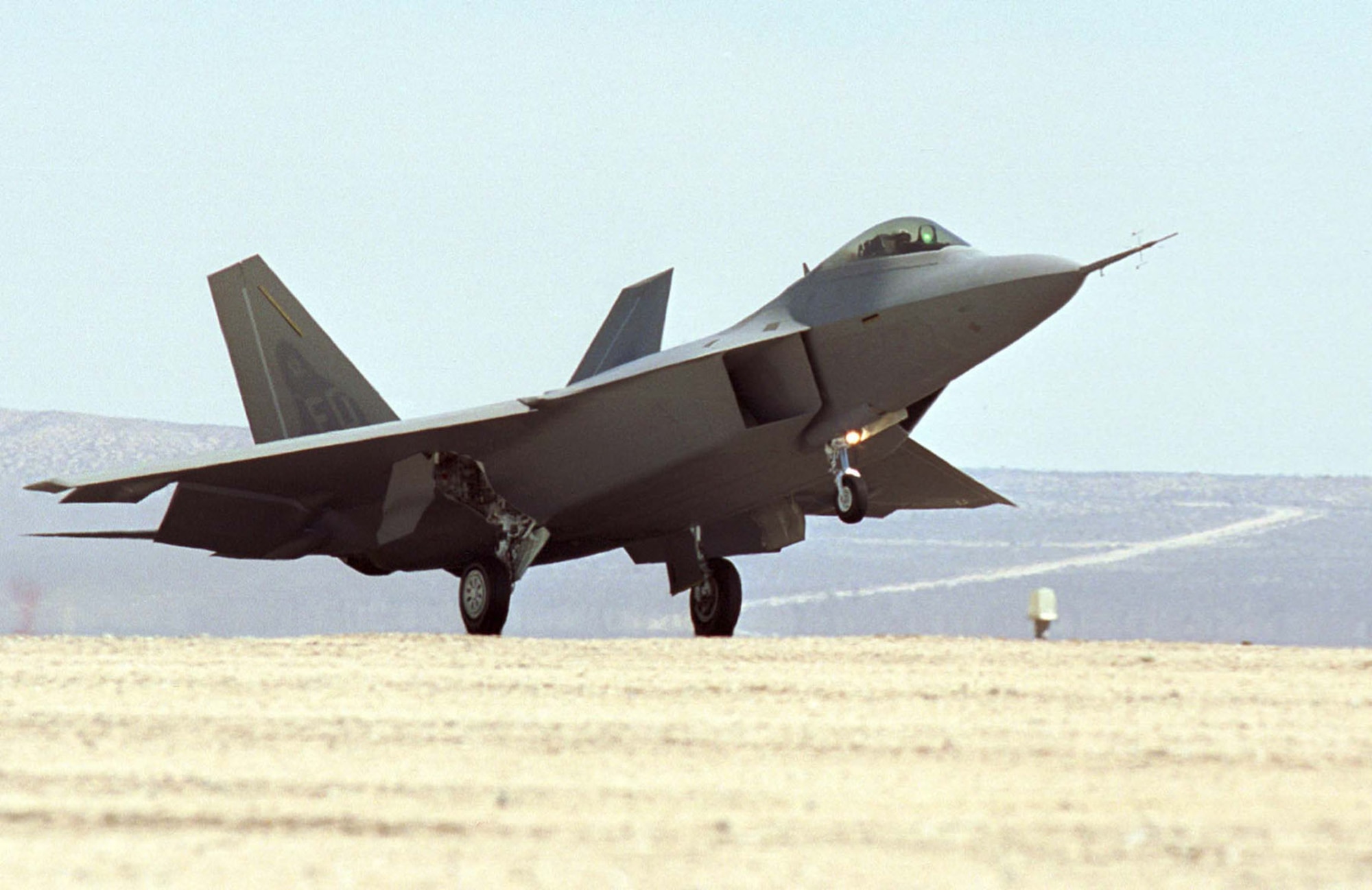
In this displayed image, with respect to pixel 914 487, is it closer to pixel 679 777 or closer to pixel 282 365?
pixel 282 365

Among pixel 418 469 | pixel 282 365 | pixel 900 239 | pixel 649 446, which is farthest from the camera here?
pixel 282 365

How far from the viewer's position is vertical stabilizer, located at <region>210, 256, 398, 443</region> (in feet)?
64.0

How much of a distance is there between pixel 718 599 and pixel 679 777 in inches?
483

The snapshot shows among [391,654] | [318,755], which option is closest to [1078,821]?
[318,755]

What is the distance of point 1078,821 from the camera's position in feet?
18.6

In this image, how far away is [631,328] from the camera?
19172mm

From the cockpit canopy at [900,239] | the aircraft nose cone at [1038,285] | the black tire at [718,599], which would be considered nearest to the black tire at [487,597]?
the black tire at [718,599]

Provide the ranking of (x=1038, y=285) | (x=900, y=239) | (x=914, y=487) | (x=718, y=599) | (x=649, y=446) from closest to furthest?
(x=1038, y=285) → (x=900, y=239) → (x=649, y=446) → (x=718, y=599) → (x=914, y=487)

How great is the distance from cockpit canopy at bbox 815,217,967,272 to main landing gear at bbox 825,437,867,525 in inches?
67.8

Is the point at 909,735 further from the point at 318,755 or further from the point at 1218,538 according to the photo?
the point at 1218,538

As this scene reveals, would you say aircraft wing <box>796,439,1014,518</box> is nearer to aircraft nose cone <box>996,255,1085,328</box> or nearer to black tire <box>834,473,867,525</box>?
black tire <box>834,473,867,525</box>

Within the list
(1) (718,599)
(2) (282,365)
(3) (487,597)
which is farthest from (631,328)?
(2) (282,365)

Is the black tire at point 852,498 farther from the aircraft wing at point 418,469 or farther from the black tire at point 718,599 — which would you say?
the black tire at point 718,599

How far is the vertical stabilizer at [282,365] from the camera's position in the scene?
19516mm
